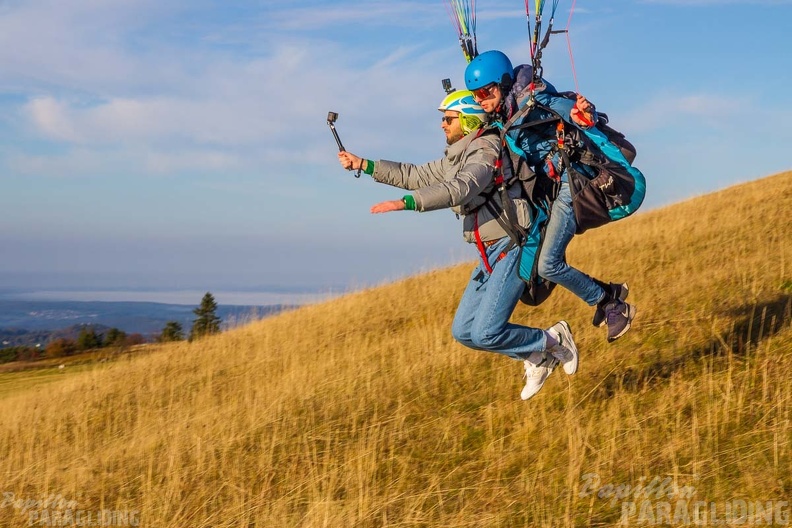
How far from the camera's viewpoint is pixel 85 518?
16.8 ft

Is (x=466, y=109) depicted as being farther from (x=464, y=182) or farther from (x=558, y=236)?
(x=558, y=236)

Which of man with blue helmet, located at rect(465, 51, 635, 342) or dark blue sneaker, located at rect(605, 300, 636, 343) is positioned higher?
man with blue helmet, located at rect(465, 51, 635, 342)

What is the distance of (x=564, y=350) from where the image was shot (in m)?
5.80

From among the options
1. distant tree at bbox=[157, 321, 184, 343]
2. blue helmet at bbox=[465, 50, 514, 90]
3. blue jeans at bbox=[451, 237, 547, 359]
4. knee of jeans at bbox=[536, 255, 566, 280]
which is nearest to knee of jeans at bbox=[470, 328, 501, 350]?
blue jeans at bbox=[451, 237, 547, 359]

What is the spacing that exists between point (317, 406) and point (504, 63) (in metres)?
3.48

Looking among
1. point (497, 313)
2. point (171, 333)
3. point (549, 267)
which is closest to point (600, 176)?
point (549, 267)

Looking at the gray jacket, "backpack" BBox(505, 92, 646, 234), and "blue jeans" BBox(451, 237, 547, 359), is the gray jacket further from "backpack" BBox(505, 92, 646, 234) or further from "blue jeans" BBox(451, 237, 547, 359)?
"backpack" BBox(505, 92, 646, 234)

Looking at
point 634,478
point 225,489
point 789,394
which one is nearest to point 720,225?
point 789,394

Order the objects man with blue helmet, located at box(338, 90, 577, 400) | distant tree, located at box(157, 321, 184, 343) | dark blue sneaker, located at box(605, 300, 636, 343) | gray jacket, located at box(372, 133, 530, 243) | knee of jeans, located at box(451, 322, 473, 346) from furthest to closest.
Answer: distant tree, located at box(157, 321, 184, 343)
dark blue sneaker, located at box(605, 300, 636, 343)
knee of jeans, located at box(451, 322, 473, 346)
man with blue helmet, located at box(338, 90, 577, 400)
gray jacket, located at box(372, 133, 530, 243)

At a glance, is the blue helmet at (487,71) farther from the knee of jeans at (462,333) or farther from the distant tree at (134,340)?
the distant tree at (134,340)

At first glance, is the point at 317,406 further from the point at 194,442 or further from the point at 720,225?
the point at 720,225

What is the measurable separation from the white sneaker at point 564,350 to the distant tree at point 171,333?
9777 millimetres

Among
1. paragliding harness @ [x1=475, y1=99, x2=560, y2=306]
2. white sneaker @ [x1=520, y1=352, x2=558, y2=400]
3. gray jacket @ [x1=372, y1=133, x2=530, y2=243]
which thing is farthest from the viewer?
white sneaker @ [x1=520, y1=352, x2=558, y2=400]

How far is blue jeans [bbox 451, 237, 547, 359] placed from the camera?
211 inches
